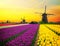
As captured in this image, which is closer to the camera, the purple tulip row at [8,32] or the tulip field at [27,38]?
the tulip field at [27,38]

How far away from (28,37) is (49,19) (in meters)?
0.71

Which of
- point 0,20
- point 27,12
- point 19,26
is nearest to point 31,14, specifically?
point 27,12

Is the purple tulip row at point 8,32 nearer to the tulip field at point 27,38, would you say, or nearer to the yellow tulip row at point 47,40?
the tulip field at point 27,38

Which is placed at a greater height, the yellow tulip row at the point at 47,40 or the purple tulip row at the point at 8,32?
the purple tulip row at the point at 8,32

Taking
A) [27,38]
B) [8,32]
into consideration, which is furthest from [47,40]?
[8,32]

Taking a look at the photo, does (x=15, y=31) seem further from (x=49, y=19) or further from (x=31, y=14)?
(x=49, y=19)

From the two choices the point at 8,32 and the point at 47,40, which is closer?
the point at 47,40

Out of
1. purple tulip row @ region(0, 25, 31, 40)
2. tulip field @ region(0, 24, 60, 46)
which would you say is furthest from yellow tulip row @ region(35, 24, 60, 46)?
purple tulip row @ region(0, 25, 31, 40)

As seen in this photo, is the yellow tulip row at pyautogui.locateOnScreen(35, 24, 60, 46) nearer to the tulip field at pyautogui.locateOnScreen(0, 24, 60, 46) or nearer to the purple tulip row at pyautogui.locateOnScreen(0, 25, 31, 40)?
the tulip field at pyautogui.locateOnScreen(0, 24, 60, 46)

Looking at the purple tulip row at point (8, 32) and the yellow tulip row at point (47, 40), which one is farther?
the purple tulip row at point (8, 32)

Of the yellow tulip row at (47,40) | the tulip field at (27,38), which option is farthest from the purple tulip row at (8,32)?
the yellow tulip row at (47,40)

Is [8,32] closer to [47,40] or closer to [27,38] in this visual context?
[27,38]

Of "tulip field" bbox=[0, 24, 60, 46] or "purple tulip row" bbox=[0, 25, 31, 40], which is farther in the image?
"purple tulip row" bbox=[0, 25, 31, 40]

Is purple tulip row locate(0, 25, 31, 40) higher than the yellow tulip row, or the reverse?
purple tulip row locate(0, 25, 31, 40)
